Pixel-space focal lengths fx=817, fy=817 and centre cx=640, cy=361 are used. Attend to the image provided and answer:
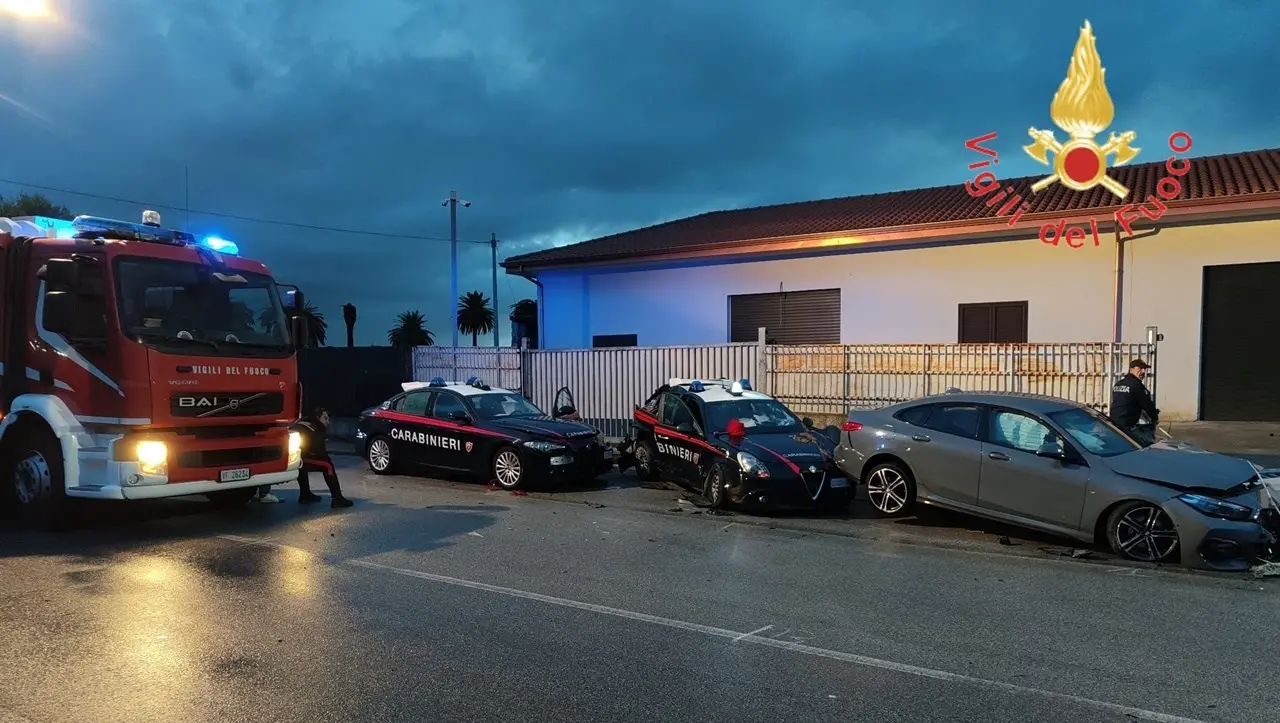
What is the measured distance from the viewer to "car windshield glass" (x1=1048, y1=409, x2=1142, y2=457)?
7.82m

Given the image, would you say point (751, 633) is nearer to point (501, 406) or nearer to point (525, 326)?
point (501, 406)

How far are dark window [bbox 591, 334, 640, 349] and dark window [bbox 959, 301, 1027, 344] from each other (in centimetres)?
874

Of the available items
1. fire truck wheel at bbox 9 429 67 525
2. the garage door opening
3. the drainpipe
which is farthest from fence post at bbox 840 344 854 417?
fire truck wheel at bbox 9 429 67 525

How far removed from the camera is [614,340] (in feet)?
76.4

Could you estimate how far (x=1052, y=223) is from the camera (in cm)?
1684

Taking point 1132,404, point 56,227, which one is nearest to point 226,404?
point 56,227

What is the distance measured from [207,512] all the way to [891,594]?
7.68 meters

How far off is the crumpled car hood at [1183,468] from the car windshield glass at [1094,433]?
15cm

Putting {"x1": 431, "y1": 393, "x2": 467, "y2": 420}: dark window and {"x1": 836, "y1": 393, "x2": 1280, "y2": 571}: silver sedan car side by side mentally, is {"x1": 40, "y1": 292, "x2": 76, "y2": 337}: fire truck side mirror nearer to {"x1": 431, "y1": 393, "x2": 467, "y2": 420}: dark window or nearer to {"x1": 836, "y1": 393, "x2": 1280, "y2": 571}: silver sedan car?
{"x1": 431, "y1": 393, "x2": 467, "y2": 420}: dark window

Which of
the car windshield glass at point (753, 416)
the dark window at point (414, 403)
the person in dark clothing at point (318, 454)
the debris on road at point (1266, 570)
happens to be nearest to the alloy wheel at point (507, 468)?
the dark window at point (414, 403)

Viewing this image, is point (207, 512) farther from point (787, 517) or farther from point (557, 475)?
point (787, 517)

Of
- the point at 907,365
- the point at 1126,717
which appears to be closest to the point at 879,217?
the point at 907,365

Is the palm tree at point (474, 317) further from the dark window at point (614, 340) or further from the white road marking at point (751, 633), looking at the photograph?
the white road marking at point (751, 633)

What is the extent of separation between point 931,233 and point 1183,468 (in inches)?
462
